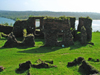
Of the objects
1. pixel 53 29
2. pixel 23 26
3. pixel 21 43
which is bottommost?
pixel 21 43

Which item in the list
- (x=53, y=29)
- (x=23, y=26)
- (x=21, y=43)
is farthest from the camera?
(x=23, y=26)

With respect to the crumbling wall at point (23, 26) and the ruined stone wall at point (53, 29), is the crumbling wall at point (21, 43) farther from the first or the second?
the crumbling wall at point (23, 26)

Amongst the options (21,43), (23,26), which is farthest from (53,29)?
(23,26)

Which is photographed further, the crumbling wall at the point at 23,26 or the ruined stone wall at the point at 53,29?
the crumbling wall at the point at 23,26

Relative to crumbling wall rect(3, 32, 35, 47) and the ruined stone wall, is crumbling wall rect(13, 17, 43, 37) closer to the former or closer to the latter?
crumbling wall rect(3, 32, 35, 47)

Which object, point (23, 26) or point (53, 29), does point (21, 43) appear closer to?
point (53, 29)

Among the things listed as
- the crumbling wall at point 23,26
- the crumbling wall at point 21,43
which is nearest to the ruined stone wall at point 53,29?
the crumbling wall at point 21,43

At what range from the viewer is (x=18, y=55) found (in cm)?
1781

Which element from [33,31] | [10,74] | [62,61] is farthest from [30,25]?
[10,74]

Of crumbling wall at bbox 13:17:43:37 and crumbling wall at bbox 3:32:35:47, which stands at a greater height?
crumbling wall at bbox 13:17:43:37

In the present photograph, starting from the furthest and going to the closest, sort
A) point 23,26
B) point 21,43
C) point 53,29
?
point 23,26 → point 53,29 → point 21,43

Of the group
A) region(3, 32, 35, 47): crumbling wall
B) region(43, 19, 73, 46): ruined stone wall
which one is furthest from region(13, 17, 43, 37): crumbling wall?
region(43, 19, 73, 46): ruined stone wall

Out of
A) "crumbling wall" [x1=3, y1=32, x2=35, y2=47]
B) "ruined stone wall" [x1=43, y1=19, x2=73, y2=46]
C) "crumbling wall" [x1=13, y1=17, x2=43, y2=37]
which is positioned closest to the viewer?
"crumbling wall" [x1=3, y1=32, x2=35, y2=47]

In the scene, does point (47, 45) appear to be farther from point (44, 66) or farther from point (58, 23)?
point (44, 66)
